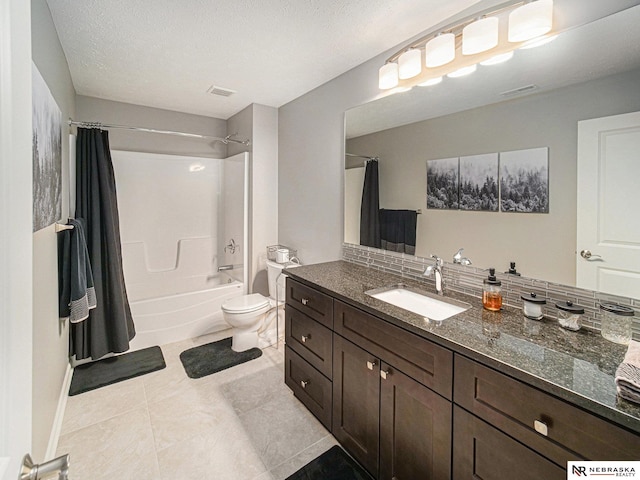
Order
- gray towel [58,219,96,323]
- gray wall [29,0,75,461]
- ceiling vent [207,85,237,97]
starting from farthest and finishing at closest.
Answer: ceiling vent [207,85,237,97] → gray towel [58,219,96,323] → gray wall [29,0,75,461]

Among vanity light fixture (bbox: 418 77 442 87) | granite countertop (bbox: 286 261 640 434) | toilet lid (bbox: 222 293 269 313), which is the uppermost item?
vanity light fixture (bbox: 418 77 442 87)

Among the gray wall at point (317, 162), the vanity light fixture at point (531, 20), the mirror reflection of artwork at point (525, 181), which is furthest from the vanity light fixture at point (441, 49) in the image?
the mirror reflection of artwork at point (525, 181)

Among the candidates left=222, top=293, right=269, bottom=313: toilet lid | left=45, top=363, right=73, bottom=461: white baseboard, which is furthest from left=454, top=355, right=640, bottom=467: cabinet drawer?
left=45, top=363, right=73, bottom=461: white baseboard

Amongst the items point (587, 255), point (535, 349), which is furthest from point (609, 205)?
point (535, 349)

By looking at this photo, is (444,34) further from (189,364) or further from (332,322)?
(189,364)

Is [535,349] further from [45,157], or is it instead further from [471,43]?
[45,157]

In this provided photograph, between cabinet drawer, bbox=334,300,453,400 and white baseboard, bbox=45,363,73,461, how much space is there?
1.67 m

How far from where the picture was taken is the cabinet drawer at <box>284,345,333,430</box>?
5.94 ft

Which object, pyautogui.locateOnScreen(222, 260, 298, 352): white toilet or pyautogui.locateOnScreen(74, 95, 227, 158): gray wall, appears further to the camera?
pyautogui.locateOnScreen(74, 95, 227, 158): gray wall

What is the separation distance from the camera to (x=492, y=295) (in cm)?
145

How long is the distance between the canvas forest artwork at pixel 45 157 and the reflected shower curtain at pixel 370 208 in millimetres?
1817

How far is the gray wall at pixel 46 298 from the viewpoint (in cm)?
138

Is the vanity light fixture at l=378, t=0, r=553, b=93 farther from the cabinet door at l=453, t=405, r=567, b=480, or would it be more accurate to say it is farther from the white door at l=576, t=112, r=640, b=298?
the cabinet door at l=453, t=405, r=567, b=480

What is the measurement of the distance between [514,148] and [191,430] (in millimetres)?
2387
